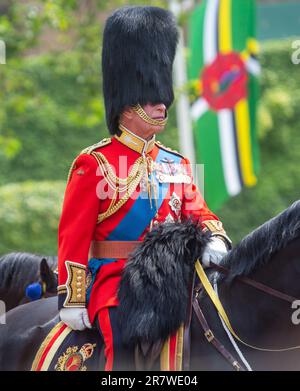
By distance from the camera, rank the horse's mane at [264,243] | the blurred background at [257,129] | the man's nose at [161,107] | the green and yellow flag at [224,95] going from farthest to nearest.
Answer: the blurred background at [257,129], the green and yellow flag at [224,95], the man's nose at [161,107], the horse's mane at [264,243]

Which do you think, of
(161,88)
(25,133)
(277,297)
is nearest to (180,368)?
(277,297)

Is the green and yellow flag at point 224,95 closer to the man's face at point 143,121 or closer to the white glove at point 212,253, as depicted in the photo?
the man's face at point 143,121

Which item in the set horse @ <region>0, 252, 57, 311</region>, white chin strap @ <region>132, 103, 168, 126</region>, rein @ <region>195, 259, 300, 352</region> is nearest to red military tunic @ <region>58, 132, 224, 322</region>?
white chin strap @ <region>132, 103, 168, 126</region>

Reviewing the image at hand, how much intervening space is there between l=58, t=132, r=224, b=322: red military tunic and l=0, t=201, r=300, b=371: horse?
175mm

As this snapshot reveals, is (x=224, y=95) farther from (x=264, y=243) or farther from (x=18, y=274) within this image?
(x=264, y=243)

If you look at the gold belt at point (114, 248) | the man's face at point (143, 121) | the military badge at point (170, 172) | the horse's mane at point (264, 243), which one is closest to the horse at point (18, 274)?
the gold belt at point (114, 248)

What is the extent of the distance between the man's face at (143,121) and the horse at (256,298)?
492mm

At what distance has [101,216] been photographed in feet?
13.9

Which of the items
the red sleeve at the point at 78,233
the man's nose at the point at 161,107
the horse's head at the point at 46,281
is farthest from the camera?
the horse's head at the point at 46,281

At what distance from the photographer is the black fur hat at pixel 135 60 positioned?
4.29m

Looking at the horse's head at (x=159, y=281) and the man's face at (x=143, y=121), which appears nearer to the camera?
the horse's head at (x=159, y=281)

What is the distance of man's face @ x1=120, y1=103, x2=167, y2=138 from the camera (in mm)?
4238

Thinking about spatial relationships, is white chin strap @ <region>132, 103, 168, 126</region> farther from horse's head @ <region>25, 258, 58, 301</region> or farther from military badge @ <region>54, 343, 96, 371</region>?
horse's head @ <region>25, 258, 58, 301</region>

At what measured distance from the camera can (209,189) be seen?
11102mm
